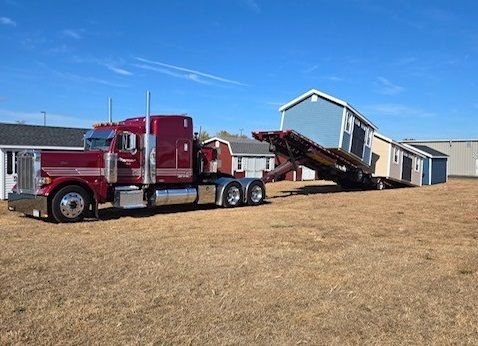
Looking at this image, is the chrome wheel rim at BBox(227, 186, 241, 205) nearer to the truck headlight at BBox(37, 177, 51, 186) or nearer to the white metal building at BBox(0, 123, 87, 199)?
the truck headlight at BBox(37, 177, 51, 186)

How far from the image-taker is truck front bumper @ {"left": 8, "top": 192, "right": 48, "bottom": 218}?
13766 millimetres

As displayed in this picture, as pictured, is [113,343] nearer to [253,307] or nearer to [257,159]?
[253,307]

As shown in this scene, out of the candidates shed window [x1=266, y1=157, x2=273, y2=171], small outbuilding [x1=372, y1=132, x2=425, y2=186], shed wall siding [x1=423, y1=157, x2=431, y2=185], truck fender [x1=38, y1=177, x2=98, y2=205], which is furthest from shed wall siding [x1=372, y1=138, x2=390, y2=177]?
truck fender [x1=38, y1=177, x2=98, y2=205]

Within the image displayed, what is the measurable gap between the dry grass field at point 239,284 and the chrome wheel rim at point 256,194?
650 cm

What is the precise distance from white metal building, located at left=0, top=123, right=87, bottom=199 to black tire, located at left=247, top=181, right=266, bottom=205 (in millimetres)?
10990

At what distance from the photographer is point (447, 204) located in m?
19.7

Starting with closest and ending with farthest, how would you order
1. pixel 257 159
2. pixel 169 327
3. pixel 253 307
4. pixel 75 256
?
pixel 169 327 → pixel 253 307 → pixel 75 256 → pixel 257 159

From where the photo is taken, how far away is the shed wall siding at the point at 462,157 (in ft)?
195

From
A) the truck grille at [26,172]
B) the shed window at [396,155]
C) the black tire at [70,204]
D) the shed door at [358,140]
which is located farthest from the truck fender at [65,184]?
the shed window at [396,155]

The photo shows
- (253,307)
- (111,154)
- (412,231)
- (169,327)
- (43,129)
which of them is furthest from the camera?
(43,129)

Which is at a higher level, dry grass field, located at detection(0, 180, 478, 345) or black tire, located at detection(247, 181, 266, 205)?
black tire, located at detection(247, 181, 266, 205)

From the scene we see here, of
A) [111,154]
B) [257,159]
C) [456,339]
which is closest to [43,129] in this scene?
[111,154]

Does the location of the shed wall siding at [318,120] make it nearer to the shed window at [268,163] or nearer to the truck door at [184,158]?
the truck door at [184,158]

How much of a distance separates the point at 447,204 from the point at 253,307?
52.2 ft
